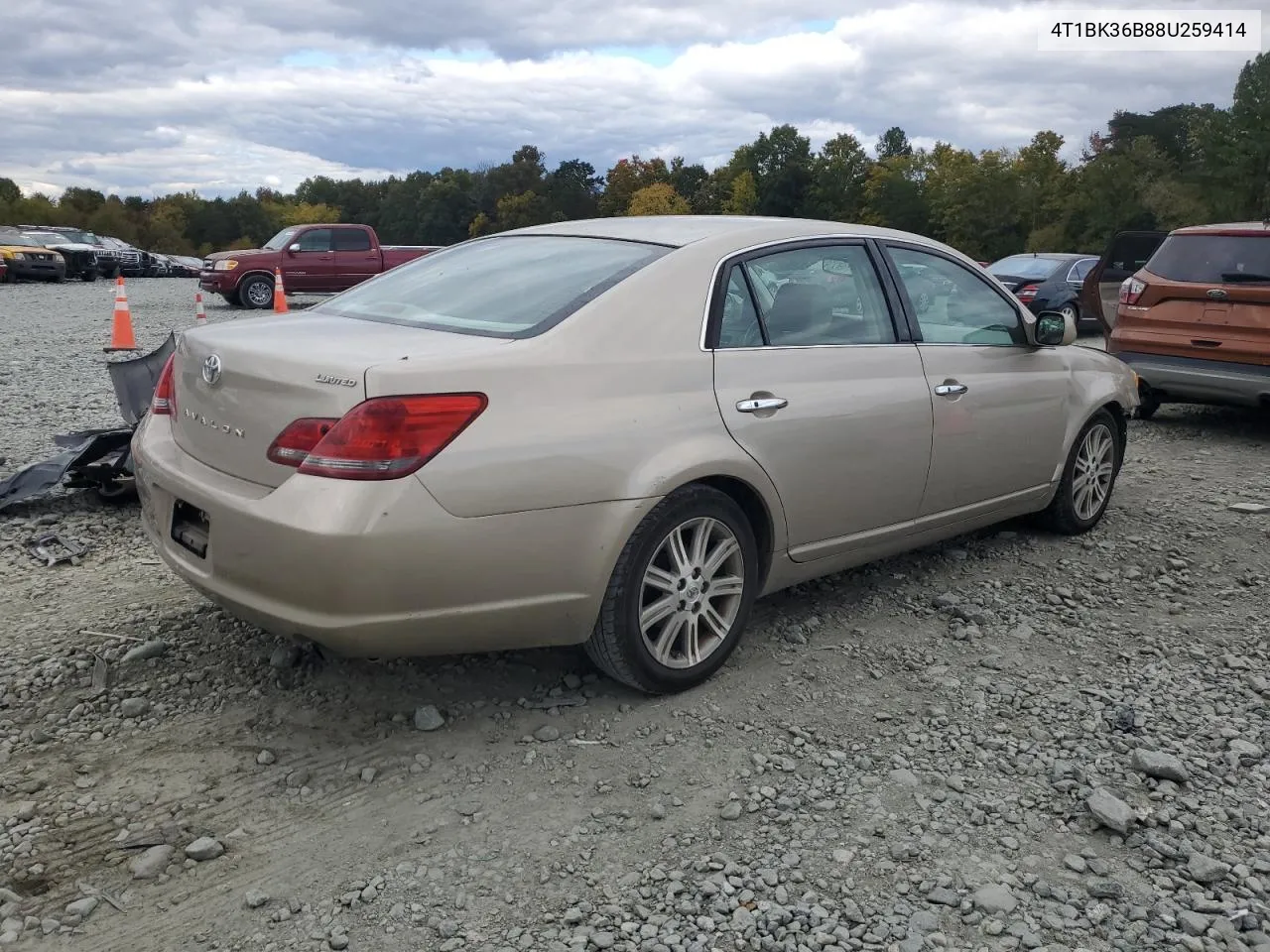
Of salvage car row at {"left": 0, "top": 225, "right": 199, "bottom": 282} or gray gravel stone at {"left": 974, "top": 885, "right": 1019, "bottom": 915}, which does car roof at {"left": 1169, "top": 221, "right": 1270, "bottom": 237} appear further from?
salvage car row at {"left": 0, "top": 225, "right": 199, "bottom": 282}

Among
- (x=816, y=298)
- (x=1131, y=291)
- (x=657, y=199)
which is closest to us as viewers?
(x=816, y=298)

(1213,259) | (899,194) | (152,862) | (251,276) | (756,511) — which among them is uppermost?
(899,194)

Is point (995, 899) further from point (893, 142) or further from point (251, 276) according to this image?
point (893, 142)

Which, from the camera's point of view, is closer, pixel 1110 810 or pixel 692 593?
pixel 1110 810

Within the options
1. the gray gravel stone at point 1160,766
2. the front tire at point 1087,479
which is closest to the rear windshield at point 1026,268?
the front tire at point 1087,479

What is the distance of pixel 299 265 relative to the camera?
20969mm

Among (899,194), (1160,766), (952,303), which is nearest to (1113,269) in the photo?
(952,303)

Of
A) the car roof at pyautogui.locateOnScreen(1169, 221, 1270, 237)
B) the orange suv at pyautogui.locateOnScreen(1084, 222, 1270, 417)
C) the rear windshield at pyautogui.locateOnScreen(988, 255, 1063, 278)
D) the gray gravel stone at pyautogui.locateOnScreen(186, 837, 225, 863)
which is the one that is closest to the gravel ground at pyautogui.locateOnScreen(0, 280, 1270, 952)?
the gray gravel stone at pyautogui.locateOnScreen(186, 837, 225, 863)

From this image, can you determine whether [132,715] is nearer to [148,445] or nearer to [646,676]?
[148,445]

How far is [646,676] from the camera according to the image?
11.6 ft

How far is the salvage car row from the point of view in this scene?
2947cm

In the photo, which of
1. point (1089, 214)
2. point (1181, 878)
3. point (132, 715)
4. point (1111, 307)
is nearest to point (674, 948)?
point (1181, 878)

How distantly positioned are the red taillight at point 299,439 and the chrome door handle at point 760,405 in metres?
1.33

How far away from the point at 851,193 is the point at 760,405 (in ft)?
261
